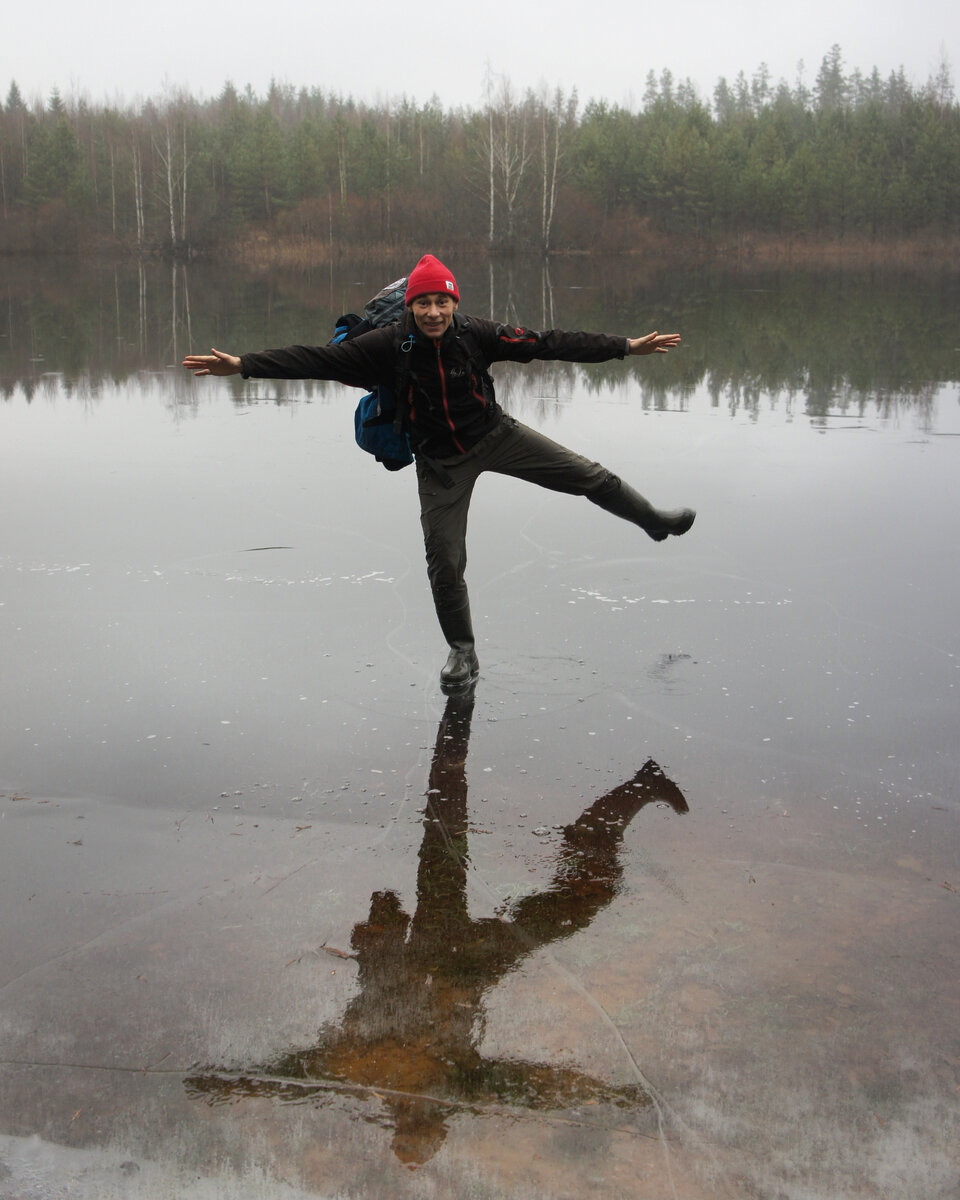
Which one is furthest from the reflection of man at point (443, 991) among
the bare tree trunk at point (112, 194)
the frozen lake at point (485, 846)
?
the bare tree trunk at point (112, 194)

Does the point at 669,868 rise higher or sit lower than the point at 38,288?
lower

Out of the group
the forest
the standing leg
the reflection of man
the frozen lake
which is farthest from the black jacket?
the forest

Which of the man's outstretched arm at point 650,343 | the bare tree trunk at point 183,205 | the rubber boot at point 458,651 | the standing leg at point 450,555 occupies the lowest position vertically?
the rubber boot at point 458,651

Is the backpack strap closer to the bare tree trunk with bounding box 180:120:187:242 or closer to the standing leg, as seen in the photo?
the standing leg

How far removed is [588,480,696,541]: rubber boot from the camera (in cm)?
537

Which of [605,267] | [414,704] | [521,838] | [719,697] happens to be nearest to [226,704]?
[414,704]

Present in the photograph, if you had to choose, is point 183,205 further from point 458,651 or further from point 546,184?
point 458,651

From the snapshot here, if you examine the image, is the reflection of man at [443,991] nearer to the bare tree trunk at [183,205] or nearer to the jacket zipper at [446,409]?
the jacket zipper at [446,409]

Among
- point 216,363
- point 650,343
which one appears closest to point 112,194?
point 650,343

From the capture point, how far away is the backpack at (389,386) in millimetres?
4527

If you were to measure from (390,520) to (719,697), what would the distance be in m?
3.31

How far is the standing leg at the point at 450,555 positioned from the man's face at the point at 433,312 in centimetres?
59

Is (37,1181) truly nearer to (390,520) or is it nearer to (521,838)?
(521,838)

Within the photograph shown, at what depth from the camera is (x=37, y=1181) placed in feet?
7.36
